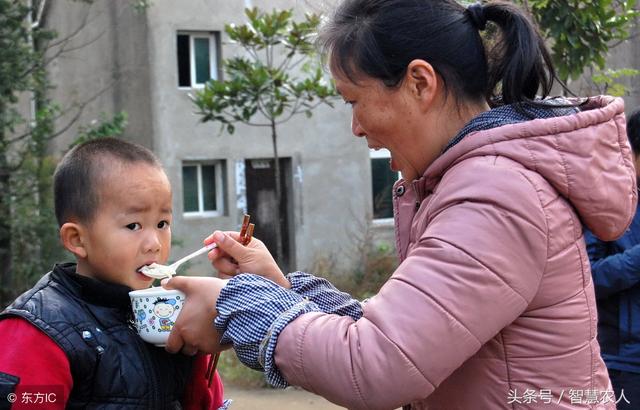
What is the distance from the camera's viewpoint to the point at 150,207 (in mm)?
2051

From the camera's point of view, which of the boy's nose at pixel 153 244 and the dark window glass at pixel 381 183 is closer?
the boy's nose at pixel 153 244

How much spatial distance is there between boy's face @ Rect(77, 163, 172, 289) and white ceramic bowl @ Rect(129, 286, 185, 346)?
20 centimetres

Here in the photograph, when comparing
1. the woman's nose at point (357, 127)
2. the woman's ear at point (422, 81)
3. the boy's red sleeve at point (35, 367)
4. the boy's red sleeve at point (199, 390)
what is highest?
the woman's ear at point (422, 81)

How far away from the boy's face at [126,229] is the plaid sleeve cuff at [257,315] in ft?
1.78

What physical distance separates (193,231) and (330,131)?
9.72ft

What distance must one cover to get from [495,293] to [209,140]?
11.8 m

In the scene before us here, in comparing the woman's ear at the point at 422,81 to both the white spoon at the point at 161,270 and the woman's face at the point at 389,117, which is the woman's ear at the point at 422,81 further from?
the white spoon at the point at 161,270

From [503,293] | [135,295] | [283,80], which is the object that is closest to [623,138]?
[503,293]

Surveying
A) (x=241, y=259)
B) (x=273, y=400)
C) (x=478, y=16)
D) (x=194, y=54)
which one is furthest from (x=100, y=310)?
(x=194, y=54)

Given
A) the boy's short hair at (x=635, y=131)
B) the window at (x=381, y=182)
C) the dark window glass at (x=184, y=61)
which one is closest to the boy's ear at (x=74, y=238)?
the boy's short hair at (x=635, y=131)

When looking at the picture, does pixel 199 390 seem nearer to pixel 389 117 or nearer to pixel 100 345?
pixel 100 345

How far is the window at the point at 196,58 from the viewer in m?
12.7

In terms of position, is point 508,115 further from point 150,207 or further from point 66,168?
point 66,168

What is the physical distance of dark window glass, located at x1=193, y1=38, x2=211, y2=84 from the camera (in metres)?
12.7
